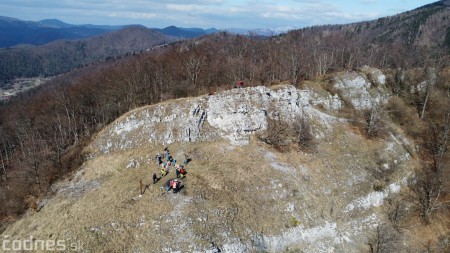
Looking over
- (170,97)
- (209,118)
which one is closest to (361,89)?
(209,118)

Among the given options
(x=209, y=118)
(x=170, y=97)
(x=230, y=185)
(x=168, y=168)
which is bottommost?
(x=230, y=185)

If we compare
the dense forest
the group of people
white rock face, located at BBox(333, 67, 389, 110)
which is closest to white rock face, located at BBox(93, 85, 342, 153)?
the group of people

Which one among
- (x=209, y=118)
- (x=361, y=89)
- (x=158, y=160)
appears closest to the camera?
(x=158, y=160)

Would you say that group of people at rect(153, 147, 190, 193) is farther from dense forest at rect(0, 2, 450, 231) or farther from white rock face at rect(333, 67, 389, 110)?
white rock face at rect(333, 67, 389, 110)

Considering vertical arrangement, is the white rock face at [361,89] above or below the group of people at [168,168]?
above

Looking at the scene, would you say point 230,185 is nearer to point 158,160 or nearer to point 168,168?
point 168,168

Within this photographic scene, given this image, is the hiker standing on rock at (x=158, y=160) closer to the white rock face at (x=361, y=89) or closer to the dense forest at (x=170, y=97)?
the dense forest at (x=170, y=97)

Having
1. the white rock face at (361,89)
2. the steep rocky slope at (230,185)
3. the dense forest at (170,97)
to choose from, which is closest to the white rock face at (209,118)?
the steep rocky slope at (230,185)
